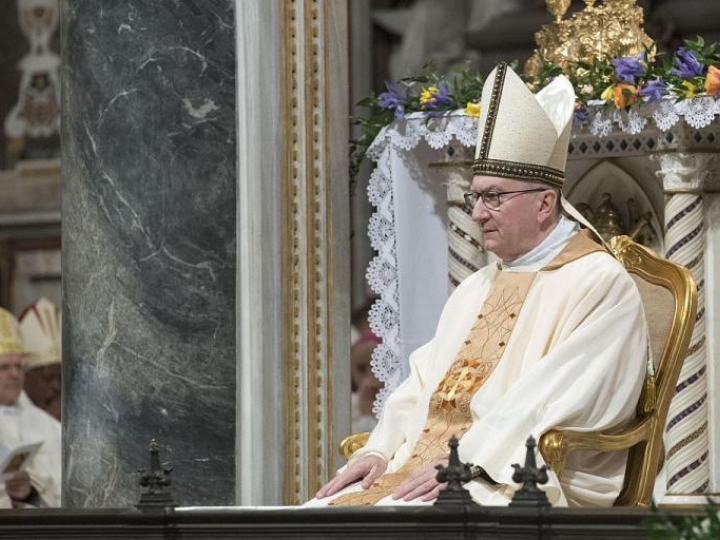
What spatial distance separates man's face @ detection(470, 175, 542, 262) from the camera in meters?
7.29

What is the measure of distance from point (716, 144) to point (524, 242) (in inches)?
62.4

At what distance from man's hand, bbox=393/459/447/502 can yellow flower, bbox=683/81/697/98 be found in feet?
7.29

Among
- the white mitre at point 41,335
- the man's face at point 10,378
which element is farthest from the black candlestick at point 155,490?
the white mitre at point 41,335

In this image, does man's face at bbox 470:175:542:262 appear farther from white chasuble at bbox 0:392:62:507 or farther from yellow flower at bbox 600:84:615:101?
white chasuble at bbox 0:392:62:507

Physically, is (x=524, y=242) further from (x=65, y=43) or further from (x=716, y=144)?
(x=65, y=43)

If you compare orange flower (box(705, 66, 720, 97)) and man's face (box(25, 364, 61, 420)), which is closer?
orange flower (box(705, 66, 720, 97))

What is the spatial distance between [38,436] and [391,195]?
3.86 metres

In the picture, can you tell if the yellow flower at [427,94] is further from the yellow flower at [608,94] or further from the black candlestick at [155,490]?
the black candlestick at [155,490]

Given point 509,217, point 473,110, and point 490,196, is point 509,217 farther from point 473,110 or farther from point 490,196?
point 473,110

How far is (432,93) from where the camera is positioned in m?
8.94

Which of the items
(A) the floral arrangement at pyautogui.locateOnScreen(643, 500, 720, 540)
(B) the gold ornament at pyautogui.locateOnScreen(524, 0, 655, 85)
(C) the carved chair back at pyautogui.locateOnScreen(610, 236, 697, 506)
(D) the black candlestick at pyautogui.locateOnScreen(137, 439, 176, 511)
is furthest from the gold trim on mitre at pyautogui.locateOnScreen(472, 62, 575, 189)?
(A) the floral arrangement at pyautogui.locateOnScreen(643, 500, 720, 540)

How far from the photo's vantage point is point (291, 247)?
29.9 ft

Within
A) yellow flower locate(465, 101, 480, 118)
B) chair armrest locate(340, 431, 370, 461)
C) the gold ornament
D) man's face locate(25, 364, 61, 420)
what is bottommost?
man's face locate(25, 364, 61, 420)

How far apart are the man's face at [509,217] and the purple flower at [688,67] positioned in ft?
4.38
